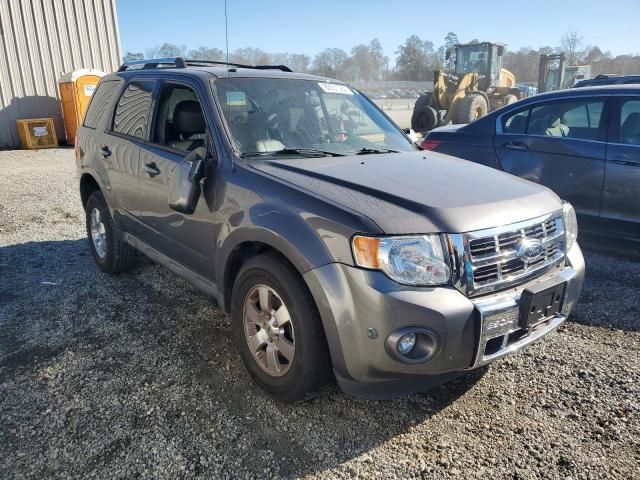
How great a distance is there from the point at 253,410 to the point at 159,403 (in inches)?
21.1

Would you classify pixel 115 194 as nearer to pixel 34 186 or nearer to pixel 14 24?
pixel 34 186

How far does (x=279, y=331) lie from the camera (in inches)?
107

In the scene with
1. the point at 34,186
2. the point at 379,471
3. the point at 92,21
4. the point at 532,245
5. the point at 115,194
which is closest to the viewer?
the point at 379,471

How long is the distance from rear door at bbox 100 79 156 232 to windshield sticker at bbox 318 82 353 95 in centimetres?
131

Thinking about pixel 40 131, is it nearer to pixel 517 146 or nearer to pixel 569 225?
pixel 517 146

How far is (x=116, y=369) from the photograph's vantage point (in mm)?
3182

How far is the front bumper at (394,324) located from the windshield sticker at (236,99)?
146 cm

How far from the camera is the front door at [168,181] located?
3244 mm

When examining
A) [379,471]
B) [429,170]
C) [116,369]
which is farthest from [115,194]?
[379,471]

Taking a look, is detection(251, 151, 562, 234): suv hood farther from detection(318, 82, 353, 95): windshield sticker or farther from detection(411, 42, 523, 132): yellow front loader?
detection(411, 42, 523, 132): yellow front loader

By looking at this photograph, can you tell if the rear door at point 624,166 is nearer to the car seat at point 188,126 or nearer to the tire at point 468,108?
the car seat at point 188,126

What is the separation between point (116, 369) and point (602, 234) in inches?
176

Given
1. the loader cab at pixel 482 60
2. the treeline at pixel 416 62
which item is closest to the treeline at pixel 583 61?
the treeline at pixel 416 62

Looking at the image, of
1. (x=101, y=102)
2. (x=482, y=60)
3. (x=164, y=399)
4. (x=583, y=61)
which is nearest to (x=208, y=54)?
(x=101, y=102)
